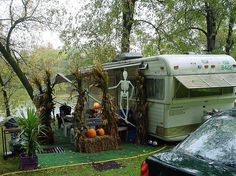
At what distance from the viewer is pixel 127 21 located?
14.5 metres

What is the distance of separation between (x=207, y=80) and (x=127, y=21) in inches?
284

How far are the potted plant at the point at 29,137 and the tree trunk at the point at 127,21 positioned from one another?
8592 millimetres

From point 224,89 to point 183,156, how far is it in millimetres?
6618

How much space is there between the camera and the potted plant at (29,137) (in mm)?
6145

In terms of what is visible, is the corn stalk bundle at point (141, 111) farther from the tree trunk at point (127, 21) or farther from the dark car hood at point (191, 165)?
the tree trunk at point (127, 21)

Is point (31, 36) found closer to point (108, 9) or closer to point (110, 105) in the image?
point (108, 9)

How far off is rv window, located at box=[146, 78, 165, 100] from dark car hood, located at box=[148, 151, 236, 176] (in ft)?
16.8

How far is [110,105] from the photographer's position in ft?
26.2

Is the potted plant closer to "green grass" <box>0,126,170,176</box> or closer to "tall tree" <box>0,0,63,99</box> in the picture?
"green grass" <box>0,126,170,176</box>

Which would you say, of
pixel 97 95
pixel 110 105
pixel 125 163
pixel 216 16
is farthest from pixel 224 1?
pixel 125 163

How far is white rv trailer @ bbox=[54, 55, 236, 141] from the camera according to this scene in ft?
26.2

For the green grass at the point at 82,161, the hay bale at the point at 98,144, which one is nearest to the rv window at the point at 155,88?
the green grass at the point at 82,161

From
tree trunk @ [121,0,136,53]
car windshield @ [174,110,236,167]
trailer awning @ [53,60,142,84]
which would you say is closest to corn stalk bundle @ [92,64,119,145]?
trailer awning @ [53,60,142,84]

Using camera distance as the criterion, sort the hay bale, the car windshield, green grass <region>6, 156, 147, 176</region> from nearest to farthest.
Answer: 1. the car windshield
2. green grass <region>6, 156, 147, 176</region>
3. the hay bale
